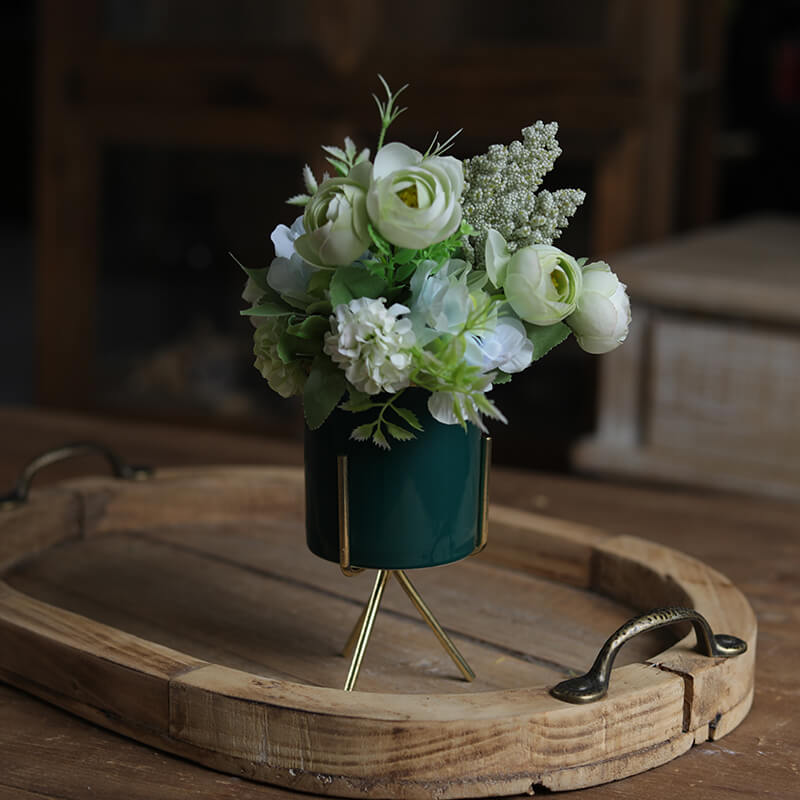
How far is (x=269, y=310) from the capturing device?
0.89 m

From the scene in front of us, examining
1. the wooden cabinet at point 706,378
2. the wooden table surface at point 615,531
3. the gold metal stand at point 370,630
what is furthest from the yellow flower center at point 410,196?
the wooden cabinet at point 706,378

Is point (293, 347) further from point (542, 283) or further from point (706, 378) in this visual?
point (706, 378)

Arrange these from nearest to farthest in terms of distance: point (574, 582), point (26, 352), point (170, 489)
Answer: point (574, 582), point (170, 489), point (26, 352)

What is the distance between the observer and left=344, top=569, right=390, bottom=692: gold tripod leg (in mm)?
937

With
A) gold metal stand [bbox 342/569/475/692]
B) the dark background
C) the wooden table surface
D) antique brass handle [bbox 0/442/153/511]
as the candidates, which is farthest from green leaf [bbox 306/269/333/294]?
the dark background

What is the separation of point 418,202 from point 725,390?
1.63 m

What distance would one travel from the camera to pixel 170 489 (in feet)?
4.45

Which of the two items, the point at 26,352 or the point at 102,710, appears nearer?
the point at 102,710

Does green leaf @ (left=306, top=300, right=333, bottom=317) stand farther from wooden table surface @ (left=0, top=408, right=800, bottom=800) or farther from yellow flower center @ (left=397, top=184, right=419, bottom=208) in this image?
wooden table surface @ (left=0, top=408, right=800, bottom=800)

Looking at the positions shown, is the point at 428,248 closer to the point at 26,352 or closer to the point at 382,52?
the point at 382,52

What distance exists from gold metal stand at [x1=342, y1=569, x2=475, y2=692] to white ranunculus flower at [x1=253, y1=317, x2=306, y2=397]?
0.16 metres

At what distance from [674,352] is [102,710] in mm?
1651

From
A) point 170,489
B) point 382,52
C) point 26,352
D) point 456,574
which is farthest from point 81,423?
point 26,352

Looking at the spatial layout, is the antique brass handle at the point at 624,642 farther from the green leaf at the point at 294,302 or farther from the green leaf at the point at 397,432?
the green leaf at the point at 294,302
